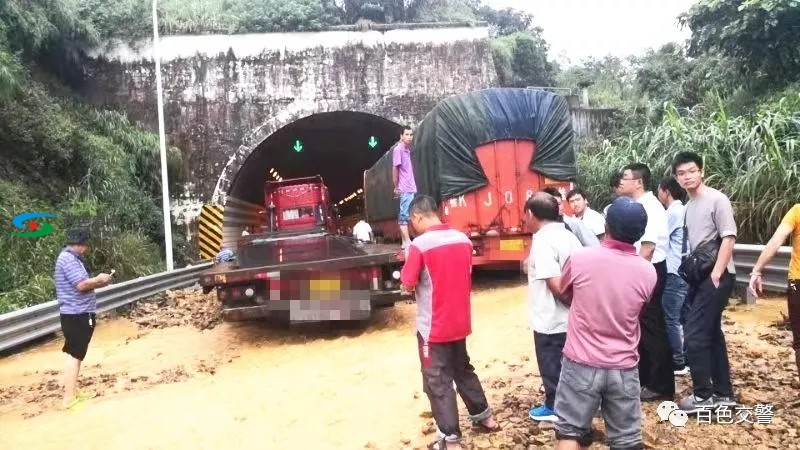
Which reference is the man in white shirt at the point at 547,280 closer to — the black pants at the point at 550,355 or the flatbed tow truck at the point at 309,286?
the black pants at the point at 550,355

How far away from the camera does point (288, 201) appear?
1356cm

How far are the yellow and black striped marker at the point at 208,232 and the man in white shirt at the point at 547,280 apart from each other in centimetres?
1415

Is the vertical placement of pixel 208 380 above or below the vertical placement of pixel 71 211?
below

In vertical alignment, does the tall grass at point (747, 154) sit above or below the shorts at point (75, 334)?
above

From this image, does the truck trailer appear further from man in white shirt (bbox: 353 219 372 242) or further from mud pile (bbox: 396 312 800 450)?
mud pile (bbox: 396 312 800 450)

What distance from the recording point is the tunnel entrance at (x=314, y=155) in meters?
18.6

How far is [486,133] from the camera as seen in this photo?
31.0 ft

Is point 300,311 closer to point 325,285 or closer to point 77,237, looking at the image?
point 325,285

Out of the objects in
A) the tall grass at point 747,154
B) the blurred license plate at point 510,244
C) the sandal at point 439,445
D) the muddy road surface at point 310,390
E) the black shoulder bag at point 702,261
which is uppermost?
the tall grass at point 747,154

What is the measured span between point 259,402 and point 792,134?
7.58 meters

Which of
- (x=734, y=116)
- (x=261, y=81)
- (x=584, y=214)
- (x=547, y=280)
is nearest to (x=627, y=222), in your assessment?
(x=547, y=280)

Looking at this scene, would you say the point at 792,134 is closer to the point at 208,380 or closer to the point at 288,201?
the point at 208,380

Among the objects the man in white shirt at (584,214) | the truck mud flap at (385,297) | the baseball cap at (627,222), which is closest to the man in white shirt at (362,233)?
the truck mud flap at (385,297)

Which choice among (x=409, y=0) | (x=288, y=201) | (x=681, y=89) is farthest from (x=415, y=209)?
(x=409, y=0)
